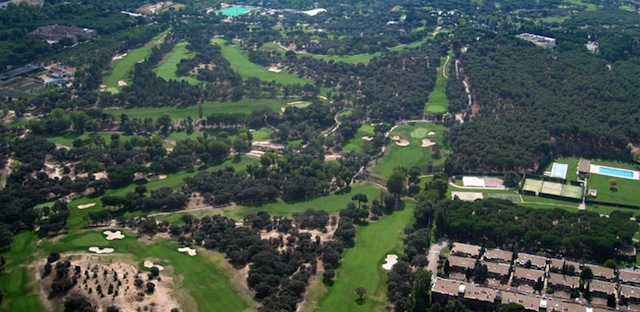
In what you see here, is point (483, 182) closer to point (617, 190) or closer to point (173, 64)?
point (617, 190)

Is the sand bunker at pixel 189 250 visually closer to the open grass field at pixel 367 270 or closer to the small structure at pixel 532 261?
the open grass field at pixel 367 270

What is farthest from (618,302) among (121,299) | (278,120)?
(278,120)

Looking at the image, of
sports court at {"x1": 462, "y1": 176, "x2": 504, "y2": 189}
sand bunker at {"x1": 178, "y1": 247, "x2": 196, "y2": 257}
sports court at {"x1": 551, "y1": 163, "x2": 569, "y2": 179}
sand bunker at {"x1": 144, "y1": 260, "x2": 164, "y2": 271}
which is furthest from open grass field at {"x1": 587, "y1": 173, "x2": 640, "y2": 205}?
sand bunker at {"x1": 144, "y1": 260, "x2": 164, "y2": 271}

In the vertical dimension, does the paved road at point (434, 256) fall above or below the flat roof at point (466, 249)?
below

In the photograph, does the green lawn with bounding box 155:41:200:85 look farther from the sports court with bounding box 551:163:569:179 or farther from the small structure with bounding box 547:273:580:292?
the small structure with bounding box 547:273:580:292

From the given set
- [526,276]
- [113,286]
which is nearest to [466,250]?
[526,276]

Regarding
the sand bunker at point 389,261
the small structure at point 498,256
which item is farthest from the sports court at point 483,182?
the sand bunker at point 389,261
